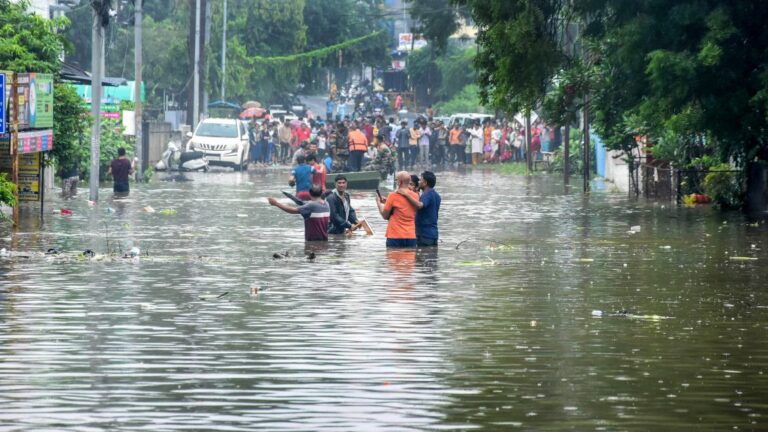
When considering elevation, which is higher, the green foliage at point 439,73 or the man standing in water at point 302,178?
the green foliage at point 439,73

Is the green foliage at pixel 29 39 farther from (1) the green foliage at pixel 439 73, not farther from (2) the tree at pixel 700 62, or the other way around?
(1) the green foliage at pixel 439 73

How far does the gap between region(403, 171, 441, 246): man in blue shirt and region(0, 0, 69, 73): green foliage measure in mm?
10708

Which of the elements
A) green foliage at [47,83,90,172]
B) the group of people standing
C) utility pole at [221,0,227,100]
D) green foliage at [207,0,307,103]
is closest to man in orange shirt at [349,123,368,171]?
green foliage at [47,83,90,172]

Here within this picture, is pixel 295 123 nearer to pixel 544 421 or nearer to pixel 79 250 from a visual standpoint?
pixel 79 250

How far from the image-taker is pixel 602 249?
2383 cm

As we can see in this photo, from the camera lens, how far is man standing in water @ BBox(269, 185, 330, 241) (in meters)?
24.6

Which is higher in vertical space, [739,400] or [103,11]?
[103,11]

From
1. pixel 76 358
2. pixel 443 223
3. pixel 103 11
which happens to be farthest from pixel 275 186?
pixel 76 358

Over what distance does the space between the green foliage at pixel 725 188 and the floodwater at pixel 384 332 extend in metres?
6.07

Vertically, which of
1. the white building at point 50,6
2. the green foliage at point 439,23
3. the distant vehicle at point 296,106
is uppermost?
the green foliage at point 439,23

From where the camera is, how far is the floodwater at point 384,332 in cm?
1026

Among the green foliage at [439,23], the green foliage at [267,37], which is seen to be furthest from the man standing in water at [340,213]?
the green foliage at [267,37]

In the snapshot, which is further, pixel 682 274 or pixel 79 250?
pixel 79 250

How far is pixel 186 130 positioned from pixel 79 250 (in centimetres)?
4013
